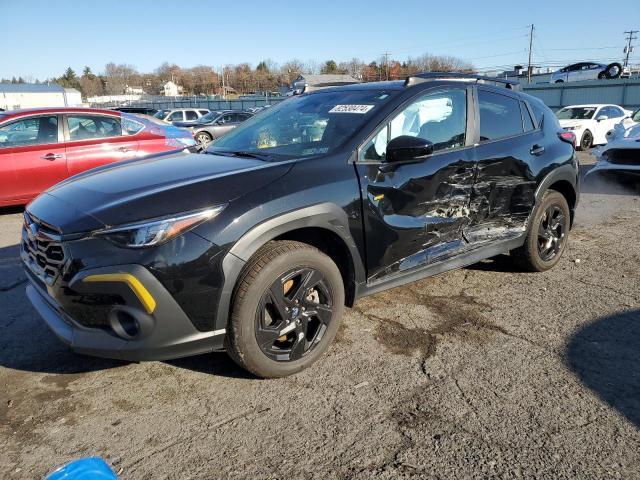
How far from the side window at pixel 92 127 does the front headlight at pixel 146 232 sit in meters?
5.78

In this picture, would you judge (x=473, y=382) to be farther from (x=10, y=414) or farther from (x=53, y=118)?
(x=53, y=118)

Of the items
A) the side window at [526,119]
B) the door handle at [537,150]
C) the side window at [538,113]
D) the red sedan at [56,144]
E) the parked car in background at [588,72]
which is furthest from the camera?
the parked car in background at [588,72]

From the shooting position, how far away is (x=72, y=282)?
8.32ft

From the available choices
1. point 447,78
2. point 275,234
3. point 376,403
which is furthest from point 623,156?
point 275,234

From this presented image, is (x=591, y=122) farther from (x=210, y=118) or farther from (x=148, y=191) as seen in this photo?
(x=148, y=191)

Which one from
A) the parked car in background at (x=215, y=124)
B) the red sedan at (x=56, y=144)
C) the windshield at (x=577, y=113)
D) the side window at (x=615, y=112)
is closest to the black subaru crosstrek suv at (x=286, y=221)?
the red sedan at (x=56, y=144)

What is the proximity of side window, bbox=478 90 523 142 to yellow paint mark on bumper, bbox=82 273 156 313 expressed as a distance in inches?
110

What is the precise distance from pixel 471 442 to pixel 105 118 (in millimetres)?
7302

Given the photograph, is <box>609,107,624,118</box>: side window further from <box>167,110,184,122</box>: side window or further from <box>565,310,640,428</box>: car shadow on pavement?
<box>167,110,184,122</box>: side window

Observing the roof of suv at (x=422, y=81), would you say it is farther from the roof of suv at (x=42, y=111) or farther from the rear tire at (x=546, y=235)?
the roof of suv at (x=42, y=111)

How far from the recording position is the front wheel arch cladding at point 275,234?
2619 millimetres

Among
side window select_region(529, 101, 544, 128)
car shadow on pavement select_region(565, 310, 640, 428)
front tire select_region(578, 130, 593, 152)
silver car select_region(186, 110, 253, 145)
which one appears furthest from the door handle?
silver car select_region(186, 110, 253, 145)

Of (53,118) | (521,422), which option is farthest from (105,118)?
(521,422)

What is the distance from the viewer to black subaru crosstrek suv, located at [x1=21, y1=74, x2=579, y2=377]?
2525 mm
